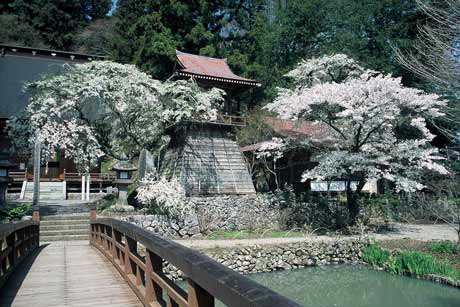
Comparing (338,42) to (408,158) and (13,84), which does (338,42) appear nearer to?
(408,158)

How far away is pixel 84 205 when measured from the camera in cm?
1609

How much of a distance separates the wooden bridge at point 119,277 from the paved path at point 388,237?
12.4ft

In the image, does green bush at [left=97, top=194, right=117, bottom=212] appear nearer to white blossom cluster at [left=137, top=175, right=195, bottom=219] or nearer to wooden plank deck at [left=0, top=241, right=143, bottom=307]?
white blossom cluster at [left=137, top=175, right=195, bottom=219]

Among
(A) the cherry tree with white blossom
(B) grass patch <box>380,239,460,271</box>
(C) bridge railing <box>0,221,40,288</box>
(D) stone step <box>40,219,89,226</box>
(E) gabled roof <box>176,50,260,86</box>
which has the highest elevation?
(E) gabled roof <box>176,50,260,86</box>

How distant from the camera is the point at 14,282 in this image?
5113mm

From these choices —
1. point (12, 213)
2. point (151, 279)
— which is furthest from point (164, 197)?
point (151, 279)

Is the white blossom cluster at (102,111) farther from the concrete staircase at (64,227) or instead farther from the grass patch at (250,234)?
the grass patch at (250,234)

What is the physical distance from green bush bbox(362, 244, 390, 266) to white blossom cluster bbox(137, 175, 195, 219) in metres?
5.75

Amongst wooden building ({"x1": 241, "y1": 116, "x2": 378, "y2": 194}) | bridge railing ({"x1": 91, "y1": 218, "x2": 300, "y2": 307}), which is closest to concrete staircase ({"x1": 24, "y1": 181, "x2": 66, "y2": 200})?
wooden building ({"x1": 241, "y1": 116, "x2": 378, "y2": 194})

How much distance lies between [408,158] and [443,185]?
200 centimetres

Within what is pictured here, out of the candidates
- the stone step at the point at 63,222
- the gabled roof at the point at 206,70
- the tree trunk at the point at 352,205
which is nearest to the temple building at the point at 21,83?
the gabled roof at the point at 206,70

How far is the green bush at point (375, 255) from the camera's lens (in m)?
10.9

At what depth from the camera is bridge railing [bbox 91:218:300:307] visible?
1.57 meters

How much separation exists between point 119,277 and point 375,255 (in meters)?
8.22
